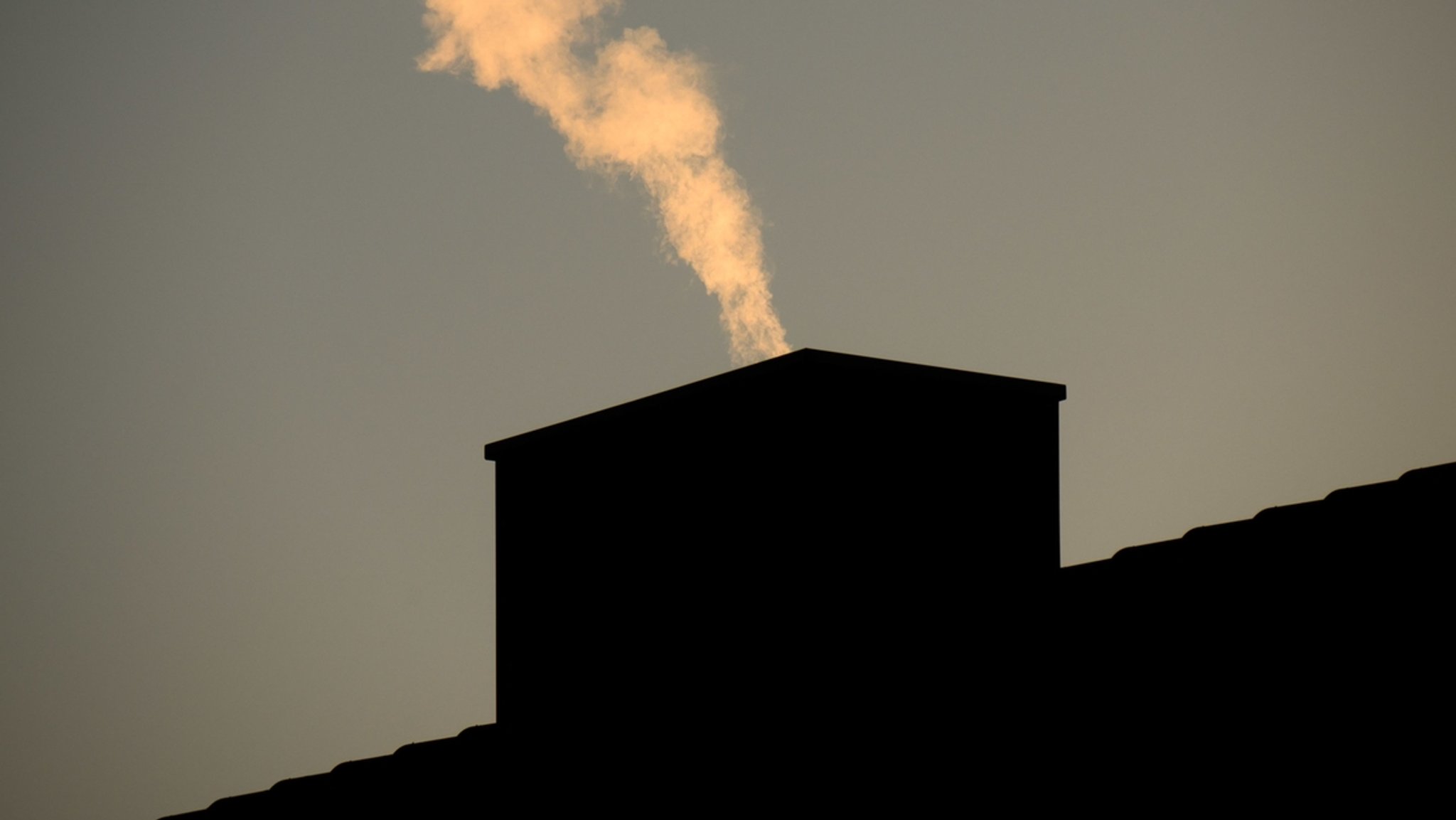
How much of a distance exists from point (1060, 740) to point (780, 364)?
2887mm

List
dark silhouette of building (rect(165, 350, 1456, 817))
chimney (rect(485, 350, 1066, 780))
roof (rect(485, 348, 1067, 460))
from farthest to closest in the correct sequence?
1. roof (rect(485, 348, 1067, 460))
2. chimney (rect(485, 350, 1066, 780))
3. dark silhouette of building (rect(165, 350, 1456, 817))

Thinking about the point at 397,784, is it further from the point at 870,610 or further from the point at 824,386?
the point at 824,386

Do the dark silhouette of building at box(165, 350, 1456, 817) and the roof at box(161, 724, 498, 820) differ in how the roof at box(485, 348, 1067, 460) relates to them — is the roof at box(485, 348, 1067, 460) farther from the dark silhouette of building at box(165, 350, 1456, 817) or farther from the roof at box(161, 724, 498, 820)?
the roof at box(161, 724, 498, 820)

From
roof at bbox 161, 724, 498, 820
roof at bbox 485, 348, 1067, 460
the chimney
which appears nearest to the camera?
the chimney

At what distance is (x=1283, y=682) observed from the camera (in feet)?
14.7

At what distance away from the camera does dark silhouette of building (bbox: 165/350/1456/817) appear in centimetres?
468

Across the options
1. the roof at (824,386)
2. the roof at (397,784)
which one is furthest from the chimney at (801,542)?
the roof at (397,784)

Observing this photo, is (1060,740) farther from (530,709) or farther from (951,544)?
(530,709)

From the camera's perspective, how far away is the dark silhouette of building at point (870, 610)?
4680 mm

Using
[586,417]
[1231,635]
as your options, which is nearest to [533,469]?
[586,417]

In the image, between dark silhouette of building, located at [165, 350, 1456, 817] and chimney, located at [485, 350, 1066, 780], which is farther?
chimney, located at [485, 350, 1066, 780]

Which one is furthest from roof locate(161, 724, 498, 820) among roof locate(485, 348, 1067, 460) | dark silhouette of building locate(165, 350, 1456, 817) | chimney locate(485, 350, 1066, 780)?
roof locate(485, 348, 1067, 460)

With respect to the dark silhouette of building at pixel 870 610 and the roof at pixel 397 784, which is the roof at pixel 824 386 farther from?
the roof at pixel 397 784

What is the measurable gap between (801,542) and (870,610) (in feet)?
1.62
